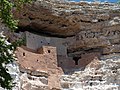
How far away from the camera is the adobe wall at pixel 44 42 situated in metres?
16.5

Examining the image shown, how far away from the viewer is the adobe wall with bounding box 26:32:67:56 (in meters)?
16.5

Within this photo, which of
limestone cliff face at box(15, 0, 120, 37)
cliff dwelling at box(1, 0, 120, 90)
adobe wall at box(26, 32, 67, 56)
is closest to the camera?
cliff dwelling at box(1, 0, 120, 90)

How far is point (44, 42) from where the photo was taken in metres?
17.2

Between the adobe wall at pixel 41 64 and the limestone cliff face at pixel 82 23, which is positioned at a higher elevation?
the limestone cliff face at pixel 82 23

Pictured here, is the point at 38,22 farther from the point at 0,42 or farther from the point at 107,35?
the point at 0,42

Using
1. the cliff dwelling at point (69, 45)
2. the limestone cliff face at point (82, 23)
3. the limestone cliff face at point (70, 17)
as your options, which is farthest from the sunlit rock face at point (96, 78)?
the limestone cliff face at point (70, 17)

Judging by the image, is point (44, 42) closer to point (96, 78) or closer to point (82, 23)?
point (82, 23)

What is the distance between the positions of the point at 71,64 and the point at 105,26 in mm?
2187

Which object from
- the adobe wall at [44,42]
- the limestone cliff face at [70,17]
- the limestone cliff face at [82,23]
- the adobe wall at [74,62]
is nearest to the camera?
the limestone cliff face at [70,17]

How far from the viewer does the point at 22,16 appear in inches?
630

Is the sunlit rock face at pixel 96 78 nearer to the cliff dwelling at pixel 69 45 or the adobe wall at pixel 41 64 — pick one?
the cliff dwelling at pixel 69 45

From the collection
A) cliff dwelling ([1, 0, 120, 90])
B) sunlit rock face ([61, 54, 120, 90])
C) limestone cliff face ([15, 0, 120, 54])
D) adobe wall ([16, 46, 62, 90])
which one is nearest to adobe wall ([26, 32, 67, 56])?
cliff dwelling ([1, 0, 120, 90])

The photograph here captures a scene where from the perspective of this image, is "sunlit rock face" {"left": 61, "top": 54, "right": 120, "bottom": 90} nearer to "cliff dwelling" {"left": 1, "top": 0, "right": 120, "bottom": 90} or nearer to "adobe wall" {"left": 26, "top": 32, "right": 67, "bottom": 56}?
"cliff dwelling" {"left": 1, "top": 0, "right": 120, "bottom": 90}

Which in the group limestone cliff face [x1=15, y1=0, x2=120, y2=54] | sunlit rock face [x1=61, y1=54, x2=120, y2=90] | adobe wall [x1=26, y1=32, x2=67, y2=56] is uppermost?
limestone cliff face [x1=15, y1=0, x2=120, y2=54]
